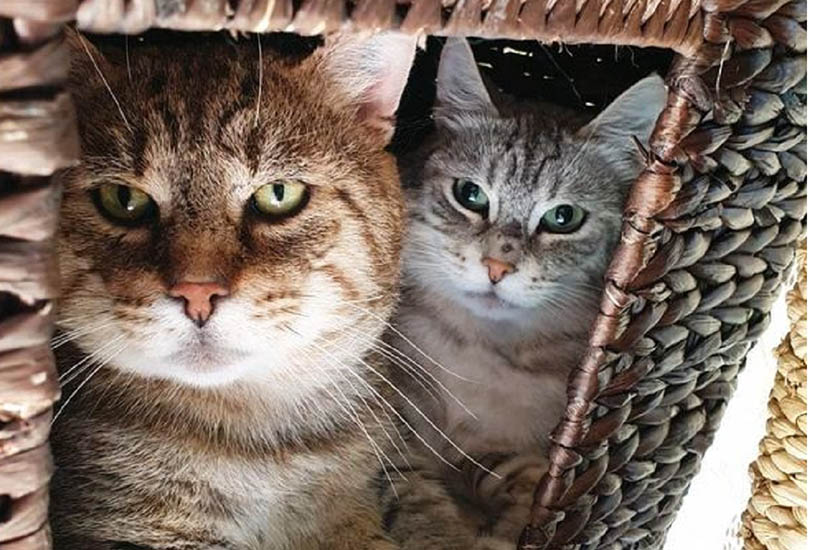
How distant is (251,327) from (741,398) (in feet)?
2.35

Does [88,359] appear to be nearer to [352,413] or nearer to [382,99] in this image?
[352,413]

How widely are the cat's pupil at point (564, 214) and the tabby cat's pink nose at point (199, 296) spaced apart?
64 cm

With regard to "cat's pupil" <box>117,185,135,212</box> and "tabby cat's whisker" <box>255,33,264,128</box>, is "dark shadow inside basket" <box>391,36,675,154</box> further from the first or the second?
"cat's pupil" <box>117,185,135,212</box>

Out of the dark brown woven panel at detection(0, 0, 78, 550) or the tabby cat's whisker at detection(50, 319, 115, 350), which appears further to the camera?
the tabby cat's whisker at detection(50, 319, 115, 350)

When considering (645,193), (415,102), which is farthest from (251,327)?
(415,102)

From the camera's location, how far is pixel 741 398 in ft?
4.50

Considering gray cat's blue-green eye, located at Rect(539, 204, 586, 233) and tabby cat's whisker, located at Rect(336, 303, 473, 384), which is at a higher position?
gray cat's blue-green eye, located at Rect(539, 204, 586, 233)

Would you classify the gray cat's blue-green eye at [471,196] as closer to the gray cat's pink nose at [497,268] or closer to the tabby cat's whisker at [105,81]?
the gray cat's pink nose at [497,268]

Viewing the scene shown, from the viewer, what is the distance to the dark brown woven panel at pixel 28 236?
2.16ft

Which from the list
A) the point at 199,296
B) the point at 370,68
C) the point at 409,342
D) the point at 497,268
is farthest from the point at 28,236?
the point at 497,268

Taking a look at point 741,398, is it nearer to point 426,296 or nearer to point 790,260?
point 790,260

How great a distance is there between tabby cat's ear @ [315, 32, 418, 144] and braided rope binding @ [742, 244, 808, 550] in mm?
532

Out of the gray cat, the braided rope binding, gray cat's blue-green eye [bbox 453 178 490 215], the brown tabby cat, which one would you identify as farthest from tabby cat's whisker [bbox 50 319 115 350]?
the braided rope binding

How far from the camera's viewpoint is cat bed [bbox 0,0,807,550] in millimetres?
688
